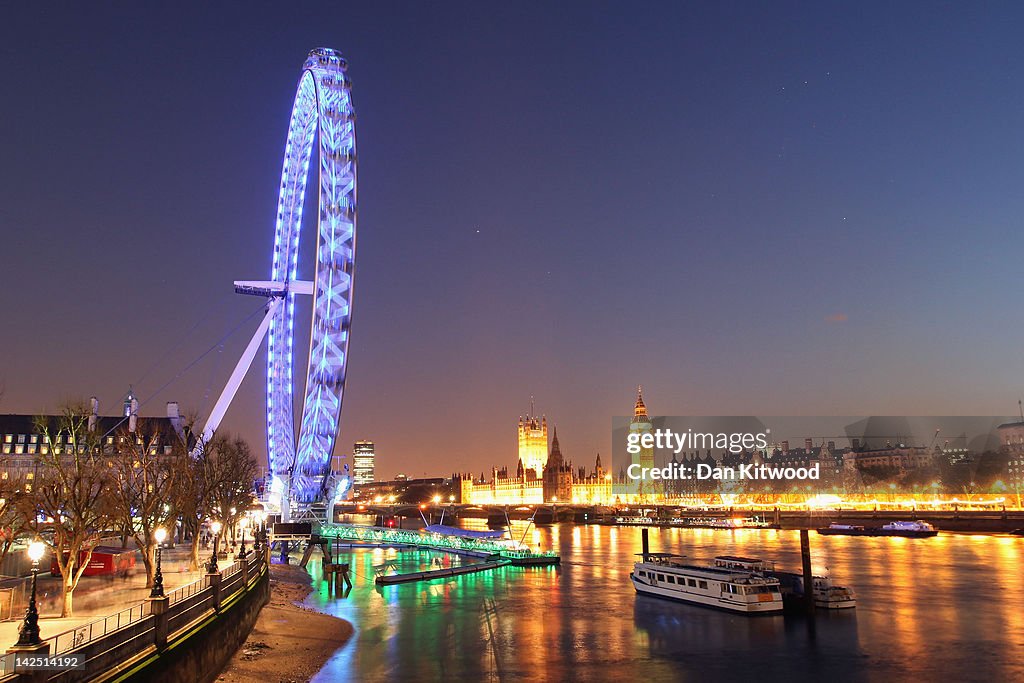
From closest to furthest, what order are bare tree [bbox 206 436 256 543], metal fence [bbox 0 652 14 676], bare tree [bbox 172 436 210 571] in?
metal fence [bbox 0 652 14 676], bare tree [bbox 172 436 210 571], bare tree [bbox 206 436 256 543]

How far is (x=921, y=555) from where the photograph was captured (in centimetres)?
8312

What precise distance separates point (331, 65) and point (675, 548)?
65.5 metres

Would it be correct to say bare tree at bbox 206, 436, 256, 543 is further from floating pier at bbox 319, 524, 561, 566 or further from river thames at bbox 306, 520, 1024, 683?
floating pier at bbox 319, 524, 561, 566

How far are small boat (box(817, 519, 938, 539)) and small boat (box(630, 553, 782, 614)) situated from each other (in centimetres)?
7409

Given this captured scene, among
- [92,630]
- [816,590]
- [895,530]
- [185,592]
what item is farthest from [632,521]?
[92,630]

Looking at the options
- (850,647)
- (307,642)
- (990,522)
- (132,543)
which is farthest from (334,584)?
(990,522)

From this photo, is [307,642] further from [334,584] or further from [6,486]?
[334,584]

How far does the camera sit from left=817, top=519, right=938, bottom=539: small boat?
114438 millimetres

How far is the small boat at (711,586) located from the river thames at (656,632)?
0.84m

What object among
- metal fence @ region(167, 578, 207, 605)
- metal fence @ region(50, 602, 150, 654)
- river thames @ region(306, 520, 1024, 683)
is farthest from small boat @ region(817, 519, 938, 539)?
metal fence @ region(50, 602, 150, 654)

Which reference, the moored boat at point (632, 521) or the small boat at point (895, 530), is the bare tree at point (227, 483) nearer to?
the small boat at point (895, 530)

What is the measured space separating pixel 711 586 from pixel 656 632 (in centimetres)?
912

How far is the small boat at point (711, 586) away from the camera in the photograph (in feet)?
149

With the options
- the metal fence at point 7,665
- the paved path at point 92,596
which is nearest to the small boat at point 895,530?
the paved path at point 92,596
